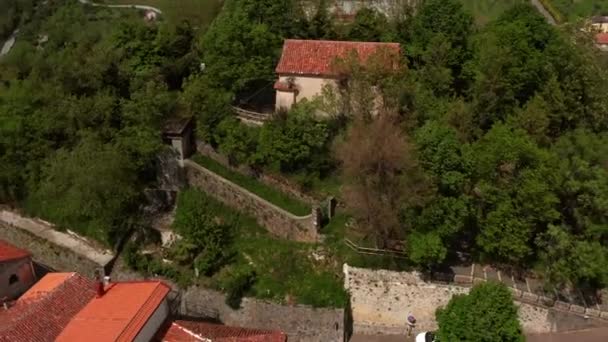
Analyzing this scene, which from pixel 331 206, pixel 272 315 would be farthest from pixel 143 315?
pixel 331 206

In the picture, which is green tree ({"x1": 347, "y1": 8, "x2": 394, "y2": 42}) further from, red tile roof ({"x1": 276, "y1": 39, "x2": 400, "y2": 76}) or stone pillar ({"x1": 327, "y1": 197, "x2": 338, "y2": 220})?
stone pillar ({"x1": 327, "y1": 197, "x2": 338, "y2": 220})

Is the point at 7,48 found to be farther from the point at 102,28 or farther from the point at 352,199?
the point at 352,199

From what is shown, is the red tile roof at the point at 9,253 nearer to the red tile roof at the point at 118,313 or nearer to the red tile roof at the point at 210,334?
the red tile roof at the point at 118,313

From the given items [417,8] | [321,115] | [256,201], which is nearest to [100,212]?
[256,201]

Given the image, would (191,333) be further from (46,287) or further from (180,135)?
(180,135)

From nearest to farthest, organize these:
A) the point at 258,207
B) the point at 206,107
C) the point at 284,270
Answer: the point at 284,270 < the point at 258,207 < the point at 206,107

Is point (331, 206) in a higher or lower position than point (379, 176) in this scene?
lower

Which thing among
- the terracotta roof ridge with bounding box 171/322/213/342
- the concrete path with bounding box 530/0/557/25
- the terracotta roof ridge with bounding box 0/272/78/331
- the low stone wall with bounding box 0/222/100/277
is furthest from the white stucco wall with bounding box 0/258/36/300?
the concrete path with bounding box 530/0/557/25
